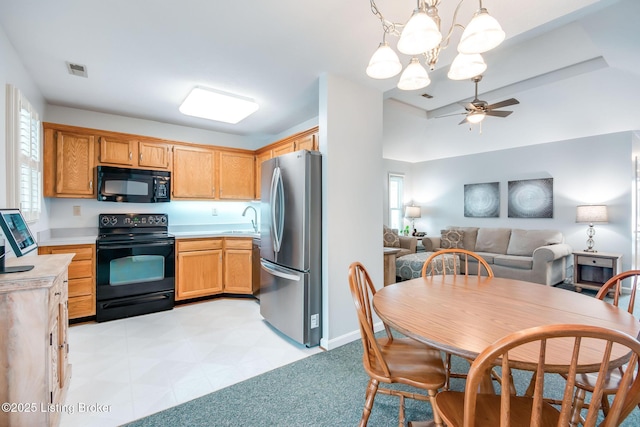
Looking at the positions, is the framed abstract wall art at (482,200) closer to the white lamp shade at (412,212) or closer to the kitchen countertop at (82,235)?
the white lamp shade at (412,212)

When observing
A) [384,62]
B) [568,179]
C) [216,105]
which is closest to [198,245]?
[216,105]

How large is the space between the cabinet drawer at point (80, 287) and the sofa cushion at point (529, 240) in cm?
619

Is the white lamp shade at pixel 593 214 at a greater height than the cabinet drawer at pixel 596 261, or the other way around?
the white lamp shade at pixel 593 214

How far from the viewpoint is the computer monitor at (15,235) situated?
1508 millimetres

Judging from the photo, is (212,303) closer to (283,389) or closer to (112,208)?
(112,208)

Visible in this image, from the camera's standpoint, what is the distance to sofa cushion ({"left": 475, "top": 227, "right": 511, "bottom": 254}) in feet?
17.5

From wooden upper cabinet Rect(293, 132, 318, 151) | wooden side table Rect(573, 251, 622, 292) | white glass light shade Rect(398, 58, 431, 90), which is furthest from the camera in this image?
wooden side table Rect(573, 251, 622, 292)

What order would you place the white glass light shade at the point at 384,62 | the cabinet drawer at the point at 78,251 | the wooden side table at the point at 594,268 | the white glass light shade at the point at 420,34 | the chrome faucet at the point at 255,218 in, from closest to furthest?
1. the white glass light shade at the point at 420,34
2. the white glass light shade at the point at 384,62
3. the cabinet drawer at the point at 78,251
4. the wooden side table at the point at 594,268
5. the chrome faucet at the point at 255,218

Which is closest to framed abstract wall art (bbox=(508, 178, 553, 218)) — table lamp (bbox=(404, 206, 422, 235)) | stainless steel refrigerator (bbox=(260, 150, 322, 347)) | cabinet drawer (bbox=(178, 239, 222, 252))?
table lamp (bbox=(404, 206, 422, 235))

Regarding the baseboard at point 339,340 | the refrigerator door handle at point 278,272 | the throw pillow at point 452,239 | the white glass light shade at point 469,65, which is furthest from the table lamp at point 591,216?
the refrigerator door handle at point 278,272

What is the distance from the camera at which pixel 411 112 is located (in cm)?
543

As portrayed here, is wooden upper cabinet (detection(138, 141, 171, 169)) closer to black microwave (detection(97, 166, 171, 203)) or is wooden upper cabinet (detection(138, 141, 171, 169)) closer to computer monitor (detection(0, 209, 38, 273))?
black microwave (detection(97, 166, 171, 203))

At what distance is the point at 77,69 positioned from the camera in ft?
8.52

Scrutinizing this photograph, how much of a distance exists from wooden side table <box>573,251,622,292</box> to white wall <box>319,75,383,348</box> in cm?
361
